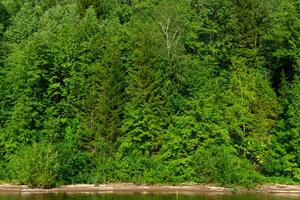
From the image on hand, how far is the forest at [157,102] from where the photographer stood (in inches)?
2239

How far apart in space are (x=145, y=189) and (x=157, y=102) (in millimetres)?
10968

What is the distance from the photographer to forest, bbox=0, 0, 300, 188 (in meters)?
56.9

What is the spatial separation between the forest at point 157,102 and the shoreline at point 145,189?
39.8 inches

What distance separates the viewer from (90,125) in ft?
201

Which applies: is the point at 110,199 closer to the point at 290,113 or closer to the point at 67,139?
the point at 67,139

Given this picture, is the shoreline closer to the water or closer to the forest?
the forest

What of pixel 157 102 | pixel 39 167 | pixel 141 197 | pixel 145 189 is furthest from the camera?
pixel 157 102

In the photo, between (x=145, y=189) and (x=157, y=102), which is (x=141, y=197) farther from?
(x=157, y=102)

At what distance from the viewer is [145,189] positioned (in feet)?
178

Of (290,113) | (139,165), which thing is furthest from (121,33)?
(290,113)

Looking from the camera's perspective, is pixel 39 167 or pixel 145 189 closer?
pixel 39 167

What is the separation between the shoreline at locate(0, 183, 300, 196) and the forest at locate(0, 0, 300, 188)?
1.01m

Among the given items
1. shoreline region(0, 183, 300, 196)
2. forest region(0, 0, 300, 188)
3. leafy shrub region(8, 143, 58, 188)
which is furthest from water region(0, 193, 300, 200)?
forest region(0, 0, 300, 188)

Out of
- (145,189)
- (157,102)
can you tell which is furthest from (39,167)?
(157,102)
